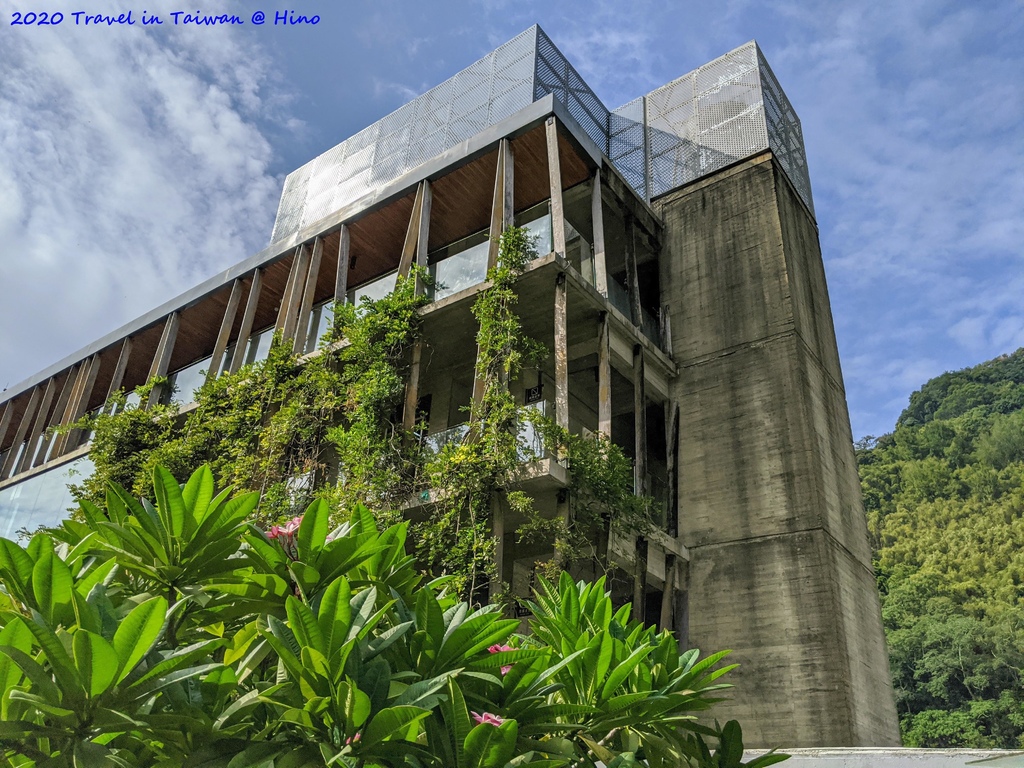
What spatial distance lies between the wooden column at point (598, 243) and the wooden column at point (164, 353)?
1018cm

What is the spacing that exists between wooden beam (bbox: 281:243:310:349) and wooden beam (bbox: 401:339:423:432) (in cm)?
304

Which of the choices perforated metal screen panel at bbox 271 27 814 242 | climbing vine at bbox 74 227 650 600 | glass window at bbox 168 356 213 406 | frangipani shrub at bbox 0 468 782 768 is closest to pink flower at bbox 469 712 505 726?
frangipani shrub at bbox 0 468 782 768

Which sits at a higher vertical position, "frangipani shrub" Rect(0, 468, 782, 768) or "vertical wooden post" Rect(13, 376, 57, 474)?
"vertical wooden post" Rect(13, 376, 57, 474)

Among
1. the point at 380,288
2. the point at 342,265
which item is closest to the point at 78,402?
the point at 342,265

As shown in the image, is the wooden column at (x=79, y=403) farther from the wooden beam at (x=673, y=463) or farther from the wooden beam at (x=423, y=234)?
the wooden beam at (x=673, y=463)

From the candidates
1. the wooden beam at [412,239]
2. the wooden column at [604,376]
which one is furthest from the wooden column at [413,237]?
the wooden column at [604,376]

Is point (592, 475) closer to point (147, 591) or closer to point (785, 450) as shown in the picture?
point (785, 450)

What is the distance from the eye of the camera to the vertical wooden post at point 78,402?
19.5m

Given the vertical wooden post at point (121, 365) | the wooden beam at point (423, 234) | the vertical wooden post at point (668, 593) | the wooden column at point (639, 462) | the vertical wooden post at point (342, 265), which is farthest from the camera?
the vertical wooden post at point (121, 365)

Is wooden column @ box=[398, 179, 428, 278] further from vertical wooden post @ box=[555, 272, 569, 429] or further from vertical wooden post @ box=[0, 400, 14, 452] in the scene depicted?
vertical wooden post @ box=[0, 400, 14, 452]

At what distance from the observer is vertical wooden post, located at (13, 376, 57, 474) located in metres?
21.8

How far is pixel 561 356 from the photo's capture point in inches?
434

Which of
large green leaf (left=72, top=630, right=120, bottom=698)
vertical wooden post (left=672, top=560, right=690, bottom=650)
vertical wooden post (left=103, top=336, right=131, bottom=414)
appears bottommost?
large green leaf (left=72, top=630, right=120, bottom=698)

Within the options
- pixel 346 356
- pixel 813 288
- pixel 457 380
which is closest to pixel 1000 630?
pixel 813 288
